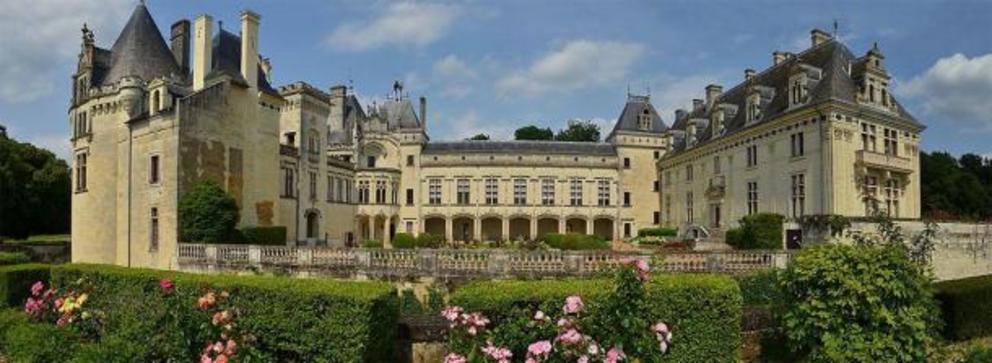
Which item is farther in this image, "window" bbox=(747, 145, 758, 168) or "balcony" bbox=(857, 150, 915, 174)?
"window" bbox=(747, 145, 758, 168)

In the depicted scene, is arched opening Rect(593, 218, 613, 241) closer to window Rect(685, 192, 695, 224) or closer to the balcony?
window Rect(685, 192, 695, 224)

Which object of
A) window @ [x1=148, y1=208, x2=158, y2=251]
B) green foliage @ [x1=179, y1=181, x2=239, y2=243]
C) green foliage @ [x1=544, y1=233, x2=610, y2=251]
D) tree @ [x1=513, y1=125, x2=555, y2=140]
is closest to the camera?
green foliage @ [x1=179, y1=181, x2=239, y2=243]

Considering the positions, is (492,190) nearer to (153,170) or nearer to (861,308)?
(153,170)

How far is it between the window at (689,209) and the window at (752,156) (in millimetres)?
7447

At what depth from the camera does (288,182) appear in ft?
91.0

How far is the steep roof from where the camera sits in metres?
46.9

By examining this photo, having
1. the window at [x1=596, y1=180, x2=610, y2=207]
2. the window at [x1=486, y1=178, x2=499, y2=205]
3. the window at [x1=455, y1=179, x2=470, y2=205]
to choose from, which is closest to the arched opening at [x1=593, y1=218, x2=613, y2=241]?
the window at [x1=596, y1=180, x2=610, y2=207]

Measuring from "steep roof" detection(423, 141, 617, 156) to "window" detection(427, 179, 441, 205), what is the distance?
2.23 metres

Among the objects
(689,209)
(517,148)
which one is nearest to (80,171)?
(517,148)

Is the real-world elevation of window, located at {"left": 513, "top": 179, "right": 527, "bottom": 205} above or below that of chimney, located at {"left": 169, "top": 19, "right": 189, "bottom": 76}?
below

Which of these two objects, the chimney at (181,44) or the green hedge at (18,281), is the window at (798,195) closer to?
the chimney at (181,44)

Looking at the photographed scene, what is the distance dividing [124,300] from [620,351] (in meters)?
9.74

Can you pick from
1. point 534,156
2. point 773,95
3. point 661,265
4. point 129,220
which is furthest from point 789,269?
point 534,156

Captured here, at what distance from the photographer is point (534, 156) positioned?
46750 millimetres
